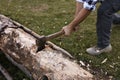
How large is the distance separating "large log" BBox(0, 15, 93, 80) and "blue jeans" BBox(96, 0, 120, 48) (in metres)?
0.91

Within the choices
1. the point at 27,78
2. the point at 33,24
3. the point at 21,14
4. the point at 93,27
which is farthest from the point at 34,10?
the point at 27,78

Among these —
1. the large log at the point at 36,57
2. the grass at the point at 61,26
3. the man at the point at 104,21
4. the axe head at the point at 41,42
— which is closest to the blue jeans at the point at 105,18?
the man at the point at 104,21

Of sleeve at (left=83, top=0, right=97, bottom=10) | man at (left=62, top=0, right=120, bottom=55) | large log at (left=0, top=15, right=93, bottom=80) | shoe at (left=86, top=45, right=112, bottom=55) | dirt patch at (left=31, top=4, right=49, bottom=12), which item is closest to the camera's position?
large log at (left=0, top=15, right=93, bottom=80)

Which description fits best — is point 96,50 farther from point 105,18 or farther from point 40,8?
point 40,8

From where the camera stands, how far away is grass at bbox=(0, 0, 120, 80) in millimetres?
4656

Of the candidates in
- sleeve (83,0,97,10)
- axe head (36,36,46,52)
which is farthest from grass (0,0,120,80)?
sleeve (83,0,97,10)

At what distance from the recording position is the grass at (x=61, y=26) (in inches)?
183

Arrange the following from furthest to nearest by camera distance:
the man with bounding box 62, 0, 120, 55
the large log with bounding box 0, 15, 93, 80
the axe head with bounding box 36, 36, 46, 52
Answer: the man with bounding box 62, 0, 120, 55 → the axe head with bounding box 36, 36, 46, 52 → the large log with bounding box 0, 15, 93, 80

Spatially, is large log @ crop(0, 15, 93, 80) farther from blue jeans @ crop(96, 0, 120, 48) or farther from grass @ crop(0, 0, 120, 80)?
blue jeans @ crop(96, 0, 120, 48)

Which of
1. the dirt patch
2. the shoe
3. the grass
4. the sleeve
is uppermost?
the sleeve

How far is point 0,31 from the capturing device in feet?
14.6

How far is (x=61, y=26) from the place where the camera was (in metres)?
6.17

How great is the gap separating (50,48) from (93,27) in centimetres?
226

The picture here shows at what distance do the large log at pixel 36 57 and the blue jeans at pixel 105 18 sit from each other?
3.00 feet
